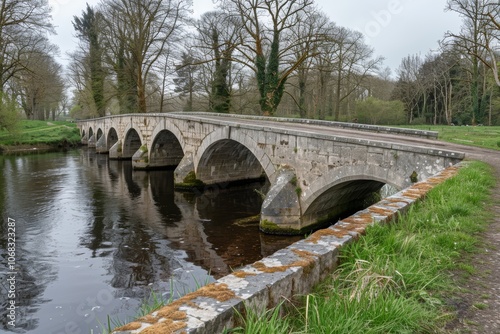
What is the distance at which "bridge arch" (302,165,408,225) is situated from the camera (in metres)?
8.72

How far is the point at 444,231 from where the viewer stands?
3658 mm

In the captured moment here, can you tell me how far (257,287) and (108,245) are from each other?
923cm

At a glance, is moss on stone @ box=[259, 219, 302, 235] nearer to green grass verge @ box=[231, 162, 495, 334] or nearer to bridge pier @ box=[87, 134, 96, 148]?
green grass verge @ box=[231, 162, 495, 334]

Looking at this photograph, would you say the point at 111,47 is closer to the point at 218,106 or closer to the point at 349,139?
the point at 218,106

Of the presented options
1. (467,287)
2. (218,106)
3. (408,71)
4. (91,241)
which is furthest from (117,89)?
(467,287)

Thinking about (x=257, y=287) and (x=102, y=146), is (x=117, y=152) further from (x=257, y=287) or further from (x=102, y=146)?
(x=257, y=287)

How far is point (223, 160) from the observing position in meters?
18.9

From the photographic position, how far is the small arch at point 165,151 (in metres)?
24.3

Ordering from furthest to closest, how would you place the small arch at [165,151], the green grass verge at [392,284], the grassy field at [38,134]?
the grassy field at [38,134] → the small arch at [165,151] → the green grass verge at [392,284]

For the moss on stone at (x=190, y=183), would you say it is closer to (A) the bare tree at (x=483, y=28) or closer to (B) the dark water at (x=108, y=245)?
(B) the dark water at (x=108, y=245)

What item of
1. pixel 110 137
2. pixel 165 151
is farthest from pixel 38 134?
pixel 165 151

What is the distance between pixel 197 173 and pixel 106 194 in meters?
4.28

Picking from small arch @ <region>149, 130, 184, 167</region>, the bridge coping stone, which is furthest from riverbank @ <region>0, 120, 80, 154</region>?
the bridge coping stone

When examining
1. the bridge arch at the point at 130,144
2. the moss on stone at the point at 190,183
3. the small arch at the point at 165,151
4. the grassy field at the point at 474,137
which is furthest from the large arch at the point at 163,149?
the grassy field at the point at 474,137
